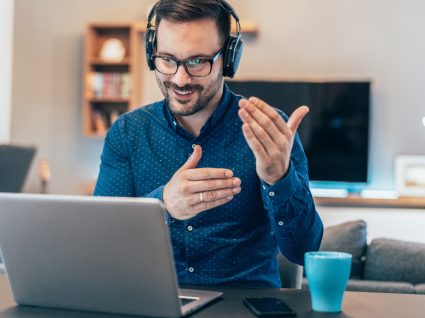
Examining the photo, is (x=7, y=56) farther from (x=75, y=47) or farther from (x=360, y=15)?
(x=360, y=15)

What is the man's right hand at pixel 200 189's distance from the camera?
1.16m

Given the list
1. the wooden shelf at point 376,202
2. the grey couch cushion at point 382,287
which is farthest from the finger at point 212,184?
the wooden shelf at point 376,202

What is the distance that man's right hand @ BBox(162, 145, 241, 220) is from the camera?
116 cm

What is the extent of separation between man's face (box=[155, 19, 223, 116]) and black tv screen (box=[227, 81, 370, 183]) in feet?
10.2

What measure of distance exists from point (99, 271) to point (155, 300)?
0.09 meters

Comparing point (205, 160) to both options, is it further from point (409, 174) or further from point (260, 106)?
point (409, 174)

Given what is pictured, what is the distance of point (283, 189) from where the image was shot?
1.25m

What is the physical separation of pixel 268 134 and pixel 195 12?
540 millimetres

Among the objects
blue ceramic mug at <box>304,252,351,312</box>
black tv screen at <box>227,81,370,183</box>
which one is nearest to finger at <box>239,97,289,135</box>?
blue ceramic mug at <box>304,252,351,312</box>

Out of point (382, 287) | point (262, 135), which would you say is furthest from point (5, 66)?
point (262, 135)

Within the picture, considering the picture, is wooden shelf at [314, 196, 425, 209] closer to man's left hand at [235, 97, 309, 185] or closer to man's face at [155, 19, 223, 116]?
man's face at [155, 19, 223, 116]

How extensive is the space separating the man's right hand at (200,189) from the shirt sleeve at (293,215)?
0.35 ft

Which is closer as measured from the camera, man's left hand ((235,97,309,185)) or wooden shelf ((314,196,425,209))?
man's left hand ((235,97,309,185))

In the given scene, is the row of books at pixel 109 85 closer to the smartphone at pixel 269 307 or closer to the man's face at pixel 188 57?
the man's face at pixel 188 57
